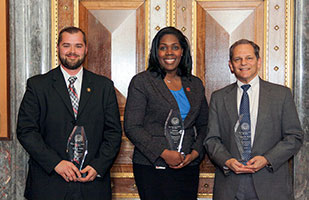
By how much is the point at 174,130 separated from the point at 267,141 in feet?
1.93

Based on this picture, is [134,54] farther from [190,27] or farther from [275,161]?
[275,161]

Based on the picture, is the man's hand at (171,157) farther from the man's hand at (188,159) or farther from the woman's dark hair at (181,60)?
the woman's dark hair at (181,60)

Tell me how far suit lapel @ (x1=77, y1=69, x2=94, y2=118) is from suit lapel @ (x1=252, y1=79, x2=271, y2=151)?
1105 millimetres

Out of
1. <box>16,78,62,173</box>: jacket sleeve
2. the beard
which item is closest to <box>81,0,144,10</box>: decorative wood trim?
the beard

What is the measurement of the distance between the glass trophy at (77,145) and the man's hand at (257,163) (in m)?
1.00

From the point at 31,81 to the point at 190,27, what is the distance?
140 centimetres

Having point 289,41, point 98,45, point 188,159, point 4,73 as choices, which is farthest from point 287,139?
point 4,73

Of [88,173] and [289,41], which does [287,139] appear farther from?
[88,173]

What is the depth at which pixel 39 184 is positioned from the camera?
2.64m

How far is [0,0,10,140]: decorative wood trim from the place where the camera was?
3348mm

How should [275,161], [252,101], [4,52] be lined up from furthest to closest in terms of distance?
[4,52]
[252,101]
[275,161]

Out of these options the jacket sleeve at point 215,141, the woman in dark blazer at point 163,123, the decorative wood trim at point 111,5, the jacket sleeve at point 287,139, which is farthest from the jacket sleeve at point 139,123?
the decorative wood trim at point 111,5

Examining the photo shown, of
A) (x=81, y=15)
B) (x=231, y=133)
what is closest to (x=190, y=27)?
(x=81, y=15)

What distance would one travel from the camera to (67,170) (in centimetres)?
255
